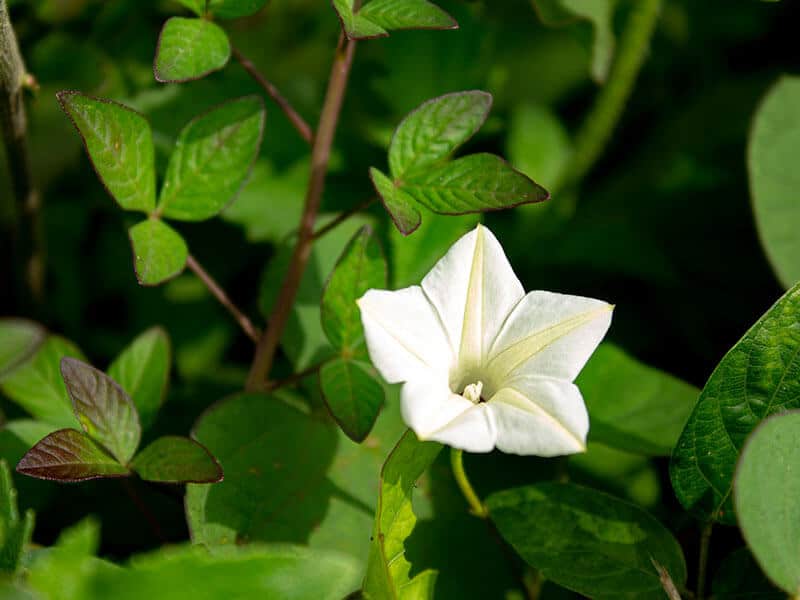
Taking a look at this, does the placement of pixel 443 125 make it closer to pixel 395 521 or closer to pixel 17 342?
pixel 395 521

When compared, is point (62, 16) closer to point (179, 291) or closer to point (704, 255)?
point (179, 291)

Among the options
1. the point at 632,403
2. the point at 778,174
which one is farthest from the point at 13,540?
the point at 778,174

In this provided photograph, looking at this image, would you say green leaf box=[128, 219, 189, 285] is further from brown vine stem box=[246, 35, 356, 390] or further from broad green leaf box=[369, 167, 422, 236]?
broad green leaf box=[369, 167, 422, 236]

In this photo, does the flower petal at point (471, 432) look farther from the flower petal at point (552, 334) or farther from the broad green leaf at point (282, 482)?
the broad green leaf at point (282, 482)

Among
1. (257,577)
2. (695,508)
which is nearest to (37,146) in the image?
(257,577)

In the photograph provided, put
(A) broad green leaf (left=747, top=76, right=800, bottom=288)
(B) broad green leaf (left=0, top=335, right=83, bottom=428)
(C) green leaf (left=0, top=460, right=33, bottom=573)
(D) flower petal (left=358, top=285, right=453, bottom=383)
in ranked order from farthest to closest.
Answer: (A) broad green leaf (left=747, top=76, right=800, bottom=288)
(B) broad green leaf (left=0, top=335, right=83, bottom=428)
(D) flower petal (left=358, top=285, right=453, bottom=383)
(C) green leaf (left=0, top=460, right=33, bottom=573)

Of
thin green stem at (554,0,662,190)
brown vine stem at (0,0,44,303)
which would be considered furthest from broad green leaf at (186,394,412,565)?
thin green stem at (554,0,662,190)

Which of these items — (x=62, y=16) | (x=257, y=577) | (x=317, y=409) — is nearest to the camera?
(x=257, y=577)
